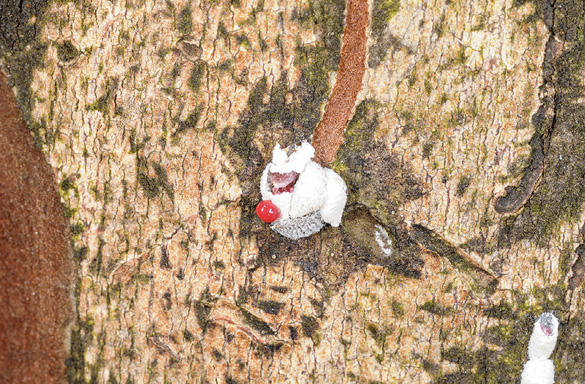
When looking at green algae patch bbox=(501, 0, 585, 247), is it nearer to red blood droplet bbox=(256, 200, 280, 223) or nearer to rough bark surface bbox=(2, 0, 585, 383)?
rough bark surface bbox=(2, 0, 585, 383)

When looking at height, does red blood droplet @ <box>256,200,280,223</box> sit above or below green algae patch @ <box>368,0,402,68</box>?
below

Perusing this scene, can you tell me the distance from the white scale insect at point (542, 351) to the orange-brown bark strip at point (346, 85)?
1321 millimetres

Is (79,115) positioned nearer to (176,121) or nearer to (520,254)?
(176,121)

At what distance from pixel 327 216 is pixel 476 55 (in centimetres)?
100

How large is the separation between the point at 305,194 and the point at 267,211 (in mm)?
185

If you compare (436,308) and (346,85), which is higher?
(346,85)

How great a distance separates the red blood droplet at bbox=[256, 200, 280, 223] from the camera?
1.89 meters

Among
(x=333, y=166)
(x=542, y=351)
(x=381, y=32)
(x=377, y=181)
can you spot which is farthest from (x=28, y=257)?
(x=542, y=351)

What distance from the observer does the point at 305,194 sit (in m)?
1.90

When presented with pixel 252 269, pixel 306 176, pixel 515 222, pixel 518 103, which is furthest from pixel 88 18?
pixel 515 222

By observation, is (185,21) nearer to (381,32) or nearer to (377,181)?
(381,32)

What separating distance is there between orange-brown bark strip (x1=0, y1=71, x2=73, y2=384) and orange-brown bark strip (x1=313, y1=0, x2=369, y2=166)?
4.34 feet

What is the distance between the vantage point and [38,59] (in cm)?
204

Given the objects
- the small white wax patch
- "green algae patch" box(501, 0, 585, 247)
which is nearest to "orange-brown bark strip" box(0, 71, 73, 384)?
the small white wax patch
